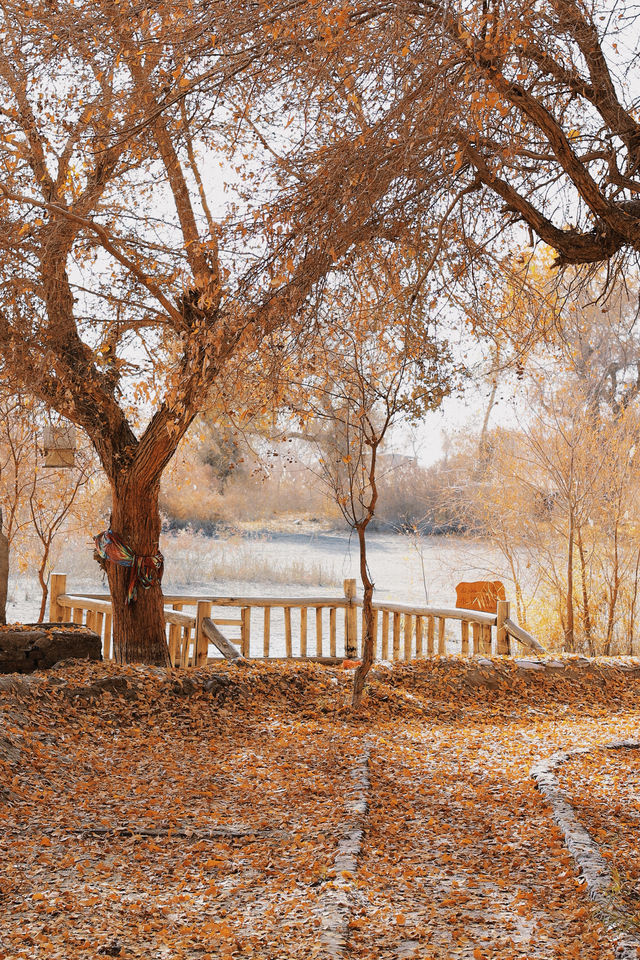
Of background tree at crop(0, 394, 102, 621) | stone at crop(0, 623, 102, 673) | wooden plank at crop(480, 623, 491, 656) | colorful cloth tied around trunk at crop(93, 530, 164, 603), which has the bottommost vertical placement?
wooden plank at crop(480, 623, 491, 656)

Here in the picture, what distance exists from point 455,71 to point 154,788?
3.66 meters

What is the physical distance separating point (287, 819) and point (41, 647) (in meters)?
2.78

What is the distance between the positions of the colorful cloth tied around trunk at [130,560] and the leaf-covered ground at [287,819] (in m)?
0.79

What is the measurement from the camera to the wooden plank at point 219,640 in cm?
695

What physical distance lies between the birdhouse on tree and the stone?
1.26 metres

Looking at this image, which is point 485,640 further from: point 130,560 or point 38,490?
point 38,490

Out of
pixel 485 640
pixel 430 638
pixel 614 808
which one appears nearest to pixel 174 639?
pixel 430 638

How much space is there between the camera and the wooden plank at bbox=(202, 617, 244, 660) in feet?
22.8

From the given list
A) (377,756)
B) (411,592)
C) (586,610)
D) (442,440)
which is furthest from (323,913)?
(411,592)

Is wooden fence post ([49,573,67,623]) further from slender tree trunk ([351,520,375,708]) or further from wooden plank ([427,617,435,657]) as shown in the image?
wooden plank ([427,617,435,657])

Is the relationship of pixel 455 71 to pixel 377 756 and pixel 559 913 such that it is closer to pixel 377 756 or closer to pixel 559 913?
pixel 559 913

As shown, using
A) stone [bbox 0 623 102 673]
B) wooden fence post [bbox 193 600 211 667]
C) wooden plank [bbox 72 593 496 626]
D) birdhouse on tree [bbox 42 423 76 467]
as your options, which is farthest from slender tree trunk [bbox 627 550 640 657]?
birdhouse on tree [bbox 42 423 76 467]

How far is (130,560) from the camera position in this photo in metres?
6.22

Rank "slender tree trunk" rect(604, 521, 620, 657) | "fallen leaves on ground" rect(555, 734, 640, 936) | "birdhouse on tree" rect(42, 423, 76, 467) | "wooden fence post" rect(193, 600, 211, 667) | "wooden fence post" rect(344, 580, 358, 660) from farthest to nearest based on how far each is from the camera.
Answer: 1. "slender tree trunk" rect(604, 521, 620, 657)
2. "wooden fence post" rect(344, 580, 358, 660)
3. "wooden fence post" rect(193, 600, 211, 667)
4. "birdhouse on tree" rect(42, 423, 76, 467)
5. "fallen leaves on ground" rect(555, 734, 640, 936)
